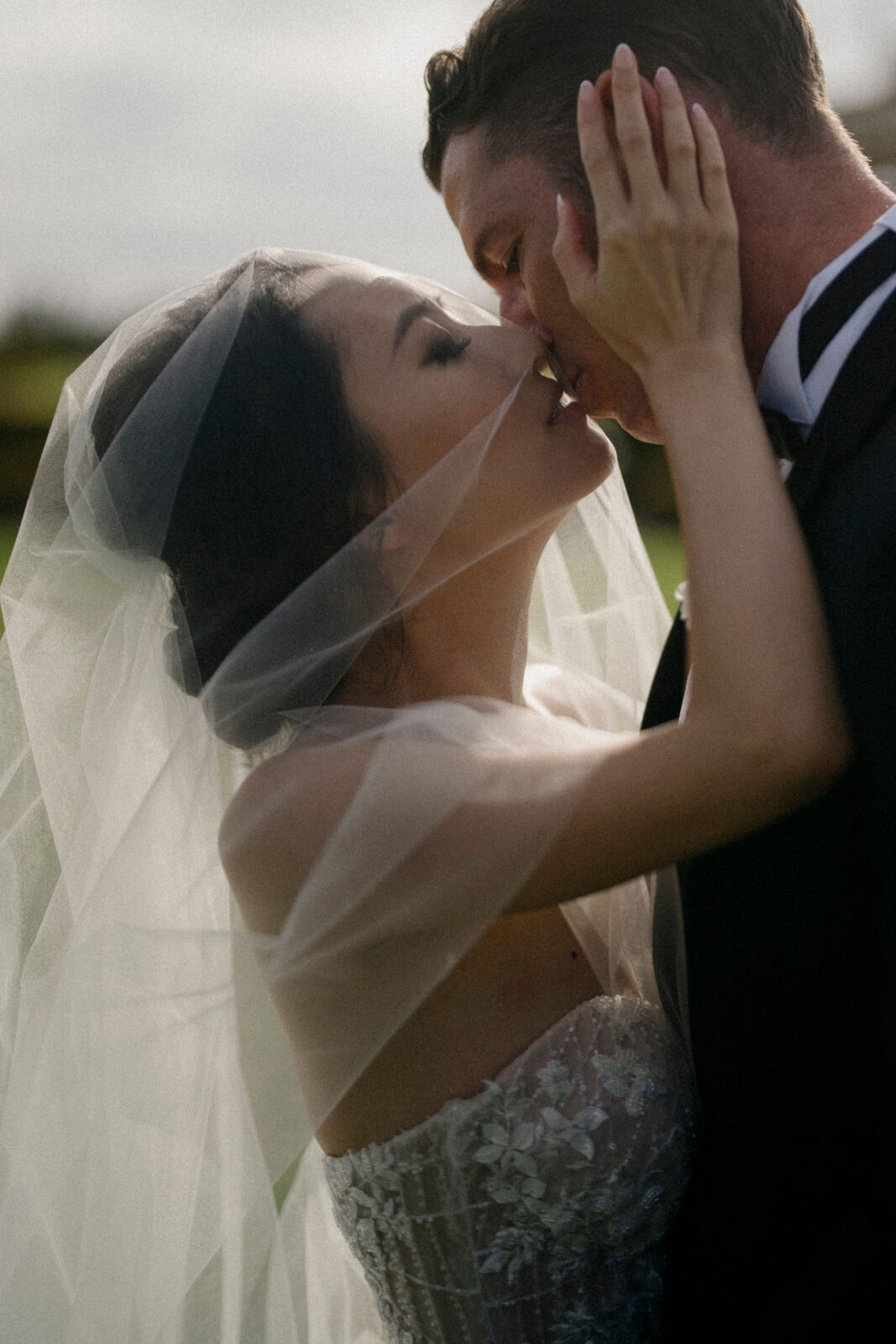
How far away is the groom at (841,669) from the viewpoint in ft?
5.67

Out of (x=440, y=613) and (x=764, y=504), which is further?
(x=440, y=613)

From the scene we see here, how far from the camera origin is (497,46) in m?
2.44

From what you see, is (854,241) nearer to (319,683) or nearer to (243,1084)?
(319,683)

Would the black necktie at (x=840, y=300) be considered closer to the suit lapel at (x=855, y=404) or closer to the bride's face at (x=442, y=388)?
the suit lapel at (x=855, y=404)

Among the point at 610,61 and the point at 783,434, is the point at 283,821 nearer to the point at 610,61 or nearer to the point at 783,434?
the point at 783,434

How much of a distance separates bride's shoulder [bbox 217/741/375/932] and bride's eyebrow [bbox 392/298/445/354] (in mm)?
841

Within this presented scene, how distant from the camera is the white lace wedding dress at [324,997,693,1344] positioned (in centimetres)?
217

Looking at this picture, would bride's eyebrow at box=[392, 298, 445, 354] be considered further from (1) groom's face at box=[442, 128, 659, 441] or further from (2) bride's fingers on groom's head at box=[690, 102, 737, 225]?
(2) bride's fingers on groom's head at box=[690, 102, 737, 225]

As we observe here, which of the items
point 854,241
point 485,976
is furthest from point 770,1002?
point 854,241

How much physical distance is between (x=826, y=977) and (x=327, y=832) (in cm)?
85

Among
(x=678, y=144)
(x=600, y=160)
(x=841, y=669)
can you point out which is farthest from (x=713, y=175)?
(x=841, y=669)

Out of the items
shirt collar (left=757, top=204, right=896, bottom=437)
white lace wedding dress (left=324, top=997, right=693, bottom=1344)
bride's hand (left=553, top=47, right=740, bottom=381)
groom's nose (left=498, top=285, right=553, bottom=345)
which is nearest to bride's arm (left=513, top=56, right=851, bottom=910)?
bride's hand (left=553, top=47, right=740, bottom=381)

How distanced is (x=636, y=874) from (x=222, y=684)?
2.97 ft

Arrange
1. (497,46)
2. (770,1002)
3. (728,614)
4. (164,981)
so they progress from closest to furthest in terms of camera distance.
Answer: (728,614)
(770,1002)
(164,981)
(497,46)
